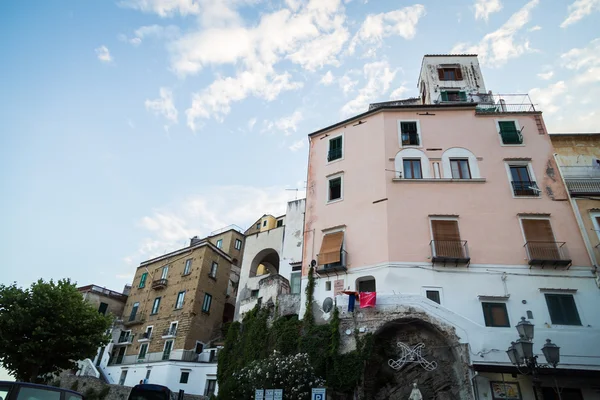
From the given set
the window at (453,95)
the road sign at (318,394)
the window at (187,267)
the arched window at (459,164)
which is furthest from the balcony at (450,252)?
the window at (187,267)

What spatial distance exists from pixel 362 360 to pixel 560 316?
31.7ft

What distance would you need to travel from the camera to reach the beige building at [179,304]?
33.0m

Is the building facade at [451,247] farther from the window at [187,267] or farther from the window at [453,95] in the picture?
the window at [187,267]

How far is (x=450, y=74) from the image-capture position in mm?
31734

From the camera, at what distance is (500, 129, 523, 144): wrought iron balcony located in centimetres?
2403

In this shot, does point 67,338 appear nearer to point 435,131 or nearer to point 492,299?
point 492,299

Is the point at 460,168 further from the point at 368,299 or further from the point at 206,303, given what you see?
the point at 206,303

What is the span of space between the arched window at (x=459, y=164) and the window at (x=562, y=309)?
7716 mm

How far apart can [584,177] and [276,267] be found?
86.0 feet

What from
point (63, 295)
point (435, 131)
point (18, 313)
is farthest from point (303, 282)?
point (18, 313)

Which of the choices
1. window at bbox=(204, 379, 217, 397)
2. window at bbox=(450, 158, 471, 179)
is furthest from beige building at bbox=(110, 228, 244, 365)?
window at bbox=(450, 158, 471, 179)

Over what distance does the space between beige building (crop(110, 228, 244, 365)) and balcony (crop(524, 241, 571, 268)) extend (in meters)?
25.5

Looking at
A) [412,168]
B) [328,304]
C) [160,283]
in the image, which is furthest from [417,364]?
[160,283]

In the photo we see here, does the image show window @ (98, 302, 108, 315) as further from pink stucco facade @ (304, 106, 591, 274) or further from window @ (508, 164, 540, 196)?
window @ (508, 164, 540, 196)
